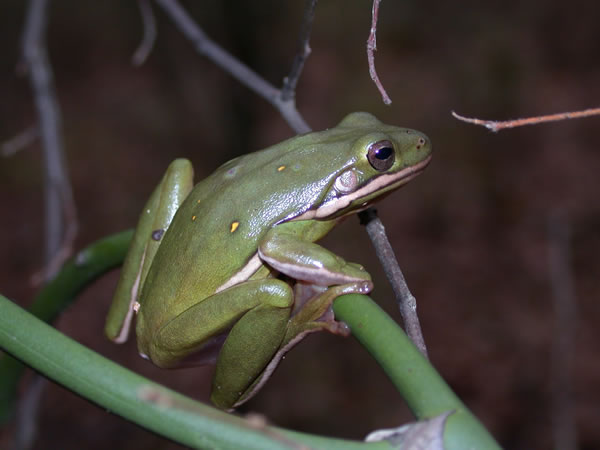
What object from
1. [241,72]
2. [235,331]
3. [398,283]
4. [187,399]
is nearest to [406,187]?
[241,72]

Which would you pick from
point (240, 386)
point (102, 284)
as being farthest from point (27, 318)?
point (102, 284)

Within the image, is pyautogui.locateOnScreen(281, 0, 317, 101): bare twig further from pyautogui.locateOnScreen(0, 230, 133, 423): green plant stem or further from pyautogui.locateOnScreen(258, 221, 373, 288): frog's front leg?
pyautogui.locateOnScreen(0, 230, 133, 423): green plant stem

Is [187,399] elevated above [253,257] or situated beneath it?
elevated above

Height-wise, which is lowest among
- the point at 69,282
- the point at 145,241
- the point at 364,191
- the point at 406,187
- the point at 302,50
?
the point at 406,187

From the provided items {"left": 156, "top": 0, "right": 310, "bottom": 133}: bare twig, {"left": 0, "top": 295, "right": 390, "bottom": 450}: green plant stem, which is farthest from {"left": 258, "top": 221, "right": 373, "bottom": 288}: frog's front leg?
{"left": 0, "top": 295, "right": 390, "bottom": 450}: green plant stem

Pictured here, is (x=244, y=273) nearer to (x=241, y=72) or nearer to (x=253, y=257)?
(x=253, y=257)

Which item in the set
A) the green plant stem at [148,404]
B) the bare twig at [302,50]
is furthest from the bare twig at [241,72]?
the green plant stem at [148,404]
